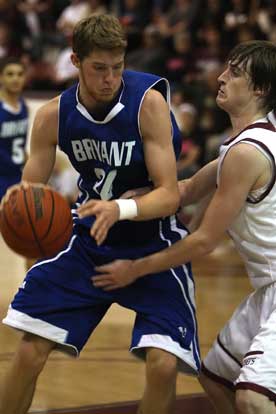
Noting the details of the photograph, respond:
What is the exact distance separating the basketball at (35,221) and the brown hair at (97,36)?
57 cm

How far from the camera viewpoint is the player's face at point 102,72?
12.2 ft

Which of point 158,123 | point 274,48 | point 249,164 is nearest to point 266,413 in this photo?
point 249,164

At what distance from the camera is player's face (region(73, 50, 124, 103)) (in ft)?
12.2

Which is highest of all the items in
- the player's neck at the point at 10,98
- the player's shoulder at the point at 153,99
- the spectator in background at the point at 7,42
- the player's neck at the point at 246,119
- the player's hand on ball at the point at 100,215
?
the player's shoulder at the point at 153,99

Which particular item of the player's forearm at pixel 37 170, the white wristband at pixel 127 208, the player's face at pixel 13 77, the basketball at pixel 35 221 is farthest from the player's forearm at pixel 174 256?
the player's face at pixel 13 77

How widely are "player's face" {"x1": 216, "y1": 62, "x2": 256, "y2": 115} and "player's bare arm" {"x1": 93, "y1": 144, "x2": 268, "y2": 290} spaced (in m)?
0.22

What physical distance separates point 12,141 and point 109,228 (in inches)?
178

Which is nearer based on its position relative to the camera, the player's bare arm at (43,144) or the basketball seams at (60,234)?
the basketball seams at (60,234)

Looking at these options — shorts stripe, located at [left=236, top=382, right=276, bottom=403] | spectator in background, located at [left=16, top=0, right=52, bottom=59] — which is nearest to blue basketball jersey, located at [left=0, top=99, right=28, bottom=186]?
shorts stripe, located at [left=236, top=382, right=276, bottom=403]

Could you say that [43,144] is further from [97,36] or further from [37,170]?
[97,36]

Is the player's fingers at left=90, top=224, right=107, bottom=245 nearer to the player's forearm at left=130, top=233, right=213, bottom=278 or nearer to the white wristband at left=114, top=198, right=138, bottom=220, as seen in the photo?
the white wristband at left=114, top=198, right=138, bottom=220

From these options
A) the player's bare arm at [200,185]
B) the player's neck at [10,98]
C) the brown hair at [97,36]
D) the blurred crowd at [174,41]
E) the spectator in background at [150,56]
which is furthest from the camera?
the spectator in background at [150,56]

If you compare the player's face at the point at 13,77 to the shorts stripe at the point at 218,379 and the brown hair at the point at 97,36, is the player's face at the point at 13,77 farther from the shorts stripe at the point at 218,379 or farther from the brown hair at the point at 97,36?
the shorts stripe at the point at 218,379

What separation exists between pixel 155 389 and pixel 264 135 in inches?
42.0
